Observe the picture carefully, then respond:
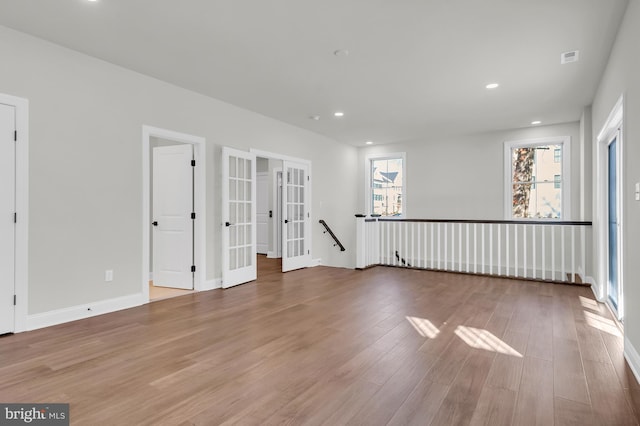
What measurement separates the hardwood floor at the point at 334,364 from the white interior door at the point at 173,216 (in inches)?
33.4

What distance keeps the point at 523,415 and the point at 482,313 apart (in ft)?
6.78

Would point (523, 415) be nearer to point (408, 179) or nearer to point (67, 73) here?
point (67, 73)

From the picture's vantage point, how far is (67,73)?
3.58 meters

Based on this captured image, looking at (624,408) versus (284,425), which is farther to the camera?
(624,408)

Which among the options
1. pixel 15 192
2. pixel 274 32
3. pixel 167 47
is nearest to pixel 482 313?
pixel 274 32

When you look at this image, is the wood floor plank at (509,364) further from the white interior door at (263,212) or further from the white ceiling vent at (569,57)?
the white interior door at (263,212)

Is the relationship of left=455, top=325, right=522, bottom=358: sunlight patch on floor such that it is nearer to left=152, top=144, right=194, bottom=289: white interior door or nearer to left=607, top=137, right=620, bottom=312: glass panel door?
left=607, top=137, right=620, bottom=312: glass panel door

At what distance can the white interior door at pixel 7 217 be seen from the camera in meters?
3.15

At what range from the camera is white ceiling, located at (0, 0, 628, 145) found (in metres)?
2.88

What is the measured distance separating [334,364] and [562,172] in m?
6.26

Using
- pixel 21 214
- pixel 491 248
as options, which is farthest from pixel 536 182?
pixel 21 214

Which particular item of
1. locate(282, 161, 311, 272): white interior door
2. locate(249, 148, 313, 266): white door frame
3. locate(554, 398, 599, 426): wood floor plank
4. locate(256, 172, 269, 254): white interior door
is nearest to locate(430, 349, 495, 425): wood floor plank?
locate(554, 398, 599, 426): wood floor plank

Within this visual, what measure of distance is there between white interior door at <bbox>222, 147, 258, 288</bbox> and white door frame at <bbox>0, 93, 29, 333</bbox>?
2278 millimetres

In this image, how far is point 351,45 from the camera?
3.48 m
